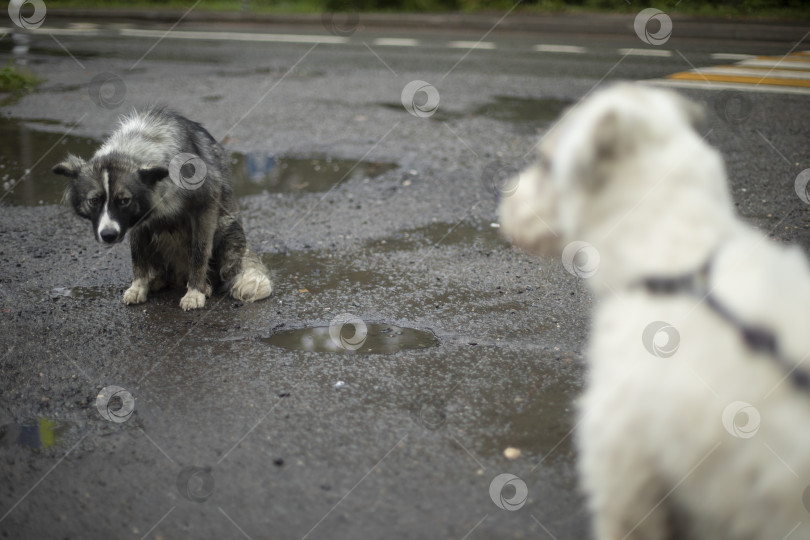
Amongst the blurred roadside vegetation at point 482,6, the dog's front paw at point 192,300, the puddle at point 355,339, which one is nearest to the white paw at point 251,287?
the dog's front paw at point 192,300

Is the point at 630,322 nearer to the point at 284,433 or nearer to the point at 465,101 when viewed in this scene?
the point at 284,433

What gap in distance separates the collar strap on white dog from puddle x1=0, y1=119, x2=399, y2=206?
4.86m

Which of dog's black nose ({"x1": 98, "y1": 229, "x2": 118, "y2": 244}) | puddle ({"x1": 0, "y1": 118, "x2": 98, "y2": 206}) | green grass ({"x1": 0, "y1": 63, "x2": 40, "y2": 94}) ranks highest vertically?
dog's black nose ({"x1": 98, "y1": 229, "x2": 118, "y2": 244})

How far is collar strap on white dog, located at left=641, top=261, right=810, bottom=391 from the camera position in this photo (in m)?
1.89

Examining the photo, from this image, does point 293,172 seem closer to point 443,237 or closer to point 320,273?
point 443,237

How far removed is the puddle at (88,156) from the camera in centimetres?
659

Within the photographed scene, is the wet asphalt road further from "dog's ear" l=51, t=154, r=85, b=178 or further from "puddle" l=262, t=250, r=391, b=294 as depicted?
"dog's ear" l=51, t=154, r=85, b=178

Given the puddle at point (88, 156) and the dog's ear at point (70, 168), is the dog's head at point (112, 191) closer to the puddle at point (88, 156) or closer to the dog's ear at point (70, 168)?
the dog's ear at point (70, 168)

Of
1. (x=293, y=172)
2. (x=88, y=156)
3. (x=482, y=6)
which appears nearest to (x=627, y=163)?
(x=293, y=172)

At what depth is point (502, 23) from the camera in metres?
14.9

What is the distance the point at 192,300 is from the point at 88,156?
3326 millimetres

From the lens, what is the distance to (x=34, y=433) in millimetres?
→ 3293

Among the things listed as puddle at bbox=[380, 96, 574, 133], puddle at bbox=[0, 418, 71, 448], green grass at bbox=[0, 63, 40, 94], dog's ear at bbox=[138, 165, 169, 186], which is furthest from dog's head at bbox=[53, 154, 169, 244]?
green grass at bbox=[0, 63, 40, 94]

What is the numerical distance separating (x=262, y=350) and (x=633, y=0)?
14535 mm
